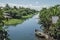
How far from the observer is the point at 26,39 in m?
28.4

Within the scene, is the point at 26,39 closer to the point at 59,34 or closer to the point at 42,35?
the point at 42,35

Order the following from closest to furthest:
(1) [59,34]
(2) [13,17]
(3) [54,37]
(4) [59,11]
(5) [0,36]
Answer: (5) [0,36], (1) [59,34], (3) [54,37], (4) [59,11], (2) [13,17]

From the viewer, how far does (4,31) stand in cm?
1606

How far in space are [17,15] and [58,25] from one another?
3853 centimetres

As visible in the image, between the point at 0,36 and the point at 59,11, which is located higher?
the point at 0,36

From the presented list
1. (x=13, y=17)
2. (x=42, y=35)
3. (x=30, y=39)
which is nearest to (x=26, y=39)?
(x=30, y=39)

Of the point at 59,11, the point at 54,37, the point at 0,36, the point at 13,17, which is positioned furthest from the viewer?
the point at 13,17

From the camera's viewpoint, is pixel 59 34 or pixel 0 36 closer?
pixel 0 36

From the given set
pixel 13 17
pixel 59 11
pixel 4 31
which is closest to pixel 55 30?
pixel 4 31

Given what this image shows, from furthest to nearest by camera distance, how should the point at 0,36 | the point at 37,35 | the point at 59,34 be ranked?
the point at 37,35, the point at 59,34, the point at 0,36

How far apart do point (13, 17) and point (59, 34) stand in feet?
126

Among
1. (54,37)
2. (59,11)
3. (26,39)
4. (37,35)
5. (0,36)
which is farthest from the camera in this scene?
(59,11)

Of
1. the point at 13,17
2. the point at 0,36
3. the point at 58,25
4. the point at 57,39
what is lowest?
the point at 13,17

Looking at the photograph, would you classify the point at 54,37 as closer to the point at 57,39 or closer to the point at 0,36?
the point at 57,39
